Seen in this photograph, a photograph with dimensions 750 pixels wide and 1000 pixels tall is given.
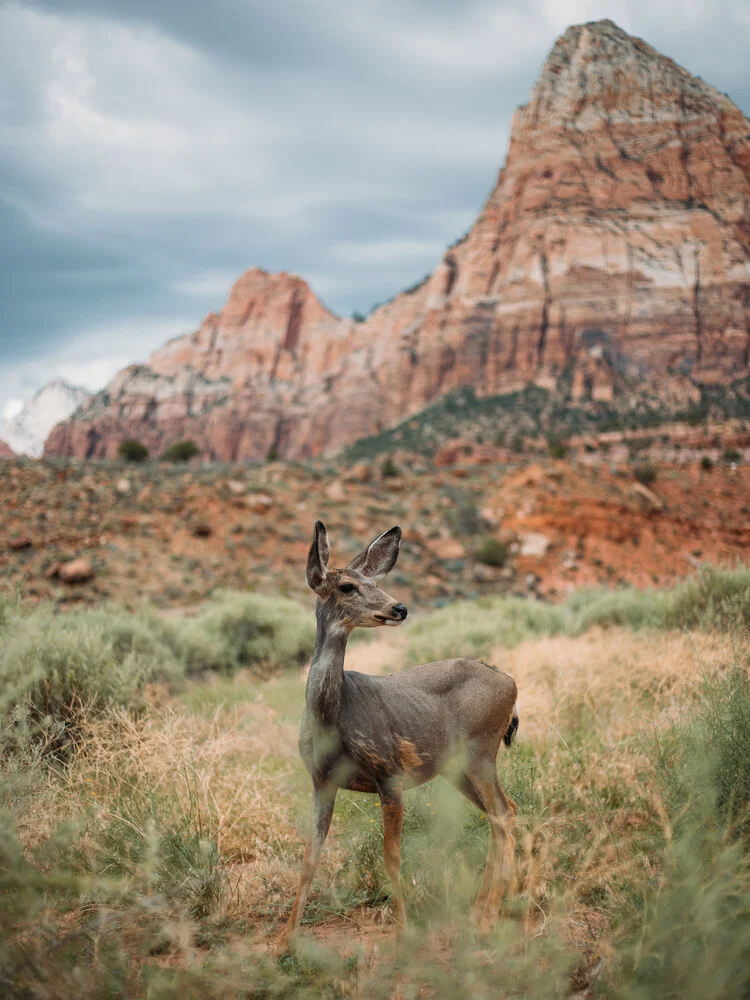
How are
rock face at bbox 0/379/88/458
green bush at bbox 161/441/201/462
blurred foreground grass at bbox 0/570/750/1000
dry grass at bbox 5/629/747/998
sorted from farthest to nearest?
rock face at bbox 0/379/88/458 → green bush at bbox 161/441/201/462 → dry grass at bbox 5/629/747/998 → blurred foreground grass at bbox 0/570/750/1000

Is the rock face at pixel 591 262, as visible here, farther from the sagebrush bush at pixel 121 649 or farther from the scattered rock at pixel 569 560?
the sagebrush bush at pixel 121 649

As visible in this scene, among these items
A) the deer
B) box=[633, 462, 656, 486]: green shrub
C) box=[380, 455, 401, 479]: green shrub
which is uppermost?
box=[633, 462, 656, 486]: green shrub

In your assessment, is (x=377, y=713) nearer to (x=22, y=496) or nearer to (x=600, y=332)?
(x=22, y=496)

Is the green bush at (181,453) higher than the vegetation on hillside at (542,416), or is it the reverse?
the vegetation on hillside at (542,416)

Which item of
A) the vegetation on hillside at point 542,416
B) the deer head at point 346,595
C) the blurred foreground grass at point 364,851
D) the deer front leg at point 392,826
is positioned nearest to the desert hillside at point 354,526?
the blurred foreground grass at point 364,851

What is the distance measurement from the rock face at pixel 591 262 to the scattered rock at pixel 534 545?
5402 centimetres

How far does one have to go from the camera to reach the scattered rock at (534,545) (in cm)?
2434

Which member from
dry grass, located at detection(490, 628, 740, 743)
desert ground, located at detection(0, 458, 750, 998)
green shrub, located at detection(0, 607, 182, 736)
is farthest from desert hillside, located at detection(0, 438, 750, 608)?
green shrub, located at detection(0, 607, 182, 736)

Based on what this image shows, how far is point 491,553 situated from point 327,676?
68.9 ft

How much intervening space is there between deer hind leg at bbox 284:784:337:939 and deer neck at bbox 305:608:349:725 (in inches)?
14.0

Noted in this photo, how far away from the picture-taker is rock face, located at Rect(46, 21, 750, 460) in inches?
3305

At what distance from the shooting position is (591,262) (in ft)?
292

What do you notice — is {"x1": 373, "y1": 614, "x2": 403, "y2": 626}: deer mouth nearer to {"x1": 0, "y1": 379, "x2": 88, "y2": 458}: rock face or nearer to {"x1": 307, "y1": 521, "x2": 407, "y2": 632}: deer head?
{"x1": 307, "y1": 521, "x2": 407, "y2": 632}: deer head

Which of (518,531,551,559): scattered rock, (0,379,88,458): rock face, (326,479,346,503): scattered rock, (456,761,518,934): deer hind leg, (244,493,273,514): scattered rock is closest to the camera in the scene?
(456,761,518,934): deer hind leg
